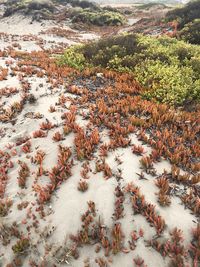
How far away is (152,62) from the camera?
44.6ft

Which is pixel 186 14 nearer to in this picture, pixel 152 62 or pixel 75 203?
pixel 152 62

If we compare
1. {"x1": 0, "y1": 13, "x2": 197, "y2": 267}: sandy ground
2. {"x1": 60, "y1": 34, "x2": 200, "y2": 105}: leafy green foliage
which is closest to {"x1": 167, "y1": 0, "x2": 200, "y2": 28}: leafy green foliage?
{"x1": 60, "y1": 34, "x2": 200, "y2": 105}: leafy green foliage

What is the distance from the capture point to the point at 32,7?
52.0m

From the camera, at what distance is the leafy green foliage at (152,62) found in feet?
35.9

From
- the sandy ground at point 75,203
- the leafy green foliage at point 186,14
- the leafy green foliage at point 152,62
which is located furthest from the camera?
the leafy green foliage at point 186,14

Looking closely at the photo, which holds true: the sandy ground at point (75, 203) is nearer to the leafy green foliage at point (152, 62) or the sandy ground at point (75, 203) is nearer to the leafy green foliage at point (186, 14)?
the leafy green foliage at point (152, 62)

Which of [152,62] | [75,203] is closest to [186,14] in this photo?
[152,62]

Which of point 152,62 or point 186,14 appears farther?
point 186,14

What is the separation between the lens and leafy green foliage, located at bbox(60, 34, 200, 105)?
10930mm

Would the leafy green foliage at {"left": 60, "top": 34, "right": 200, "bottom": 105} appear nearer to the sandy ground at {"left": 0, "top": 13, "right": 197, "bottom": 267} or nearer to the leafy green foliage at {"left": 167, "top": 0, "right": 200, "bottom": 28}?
the sandy ground at {"left": 0, "top": 13, "right": 197, "bottom": 267}

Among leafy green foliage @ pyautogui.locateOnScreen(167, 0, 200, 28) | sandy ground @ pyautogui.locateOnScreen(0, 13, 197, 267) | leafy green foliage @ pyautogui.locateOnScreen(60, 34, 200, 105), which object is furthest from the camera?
leafy green foliage @ pyautogui.locateOnScreen(167, 0, 200, 28)

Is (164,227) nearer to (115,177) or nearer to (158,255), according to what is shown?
(158,255)

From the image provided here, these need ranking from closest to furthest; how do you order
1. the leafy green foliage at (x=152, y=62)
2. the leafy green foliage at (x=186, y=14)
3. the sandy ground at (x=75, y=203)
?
the sandy ground at (x=75, y=203), the leafy green foliage at (x=152, y=62), the leafy green foliage at (x=186, y=14)

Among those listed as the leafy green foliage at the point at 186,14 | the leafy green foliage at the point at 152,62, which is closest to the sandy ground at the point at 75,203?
the leafy green foliage at the point at 152,62
